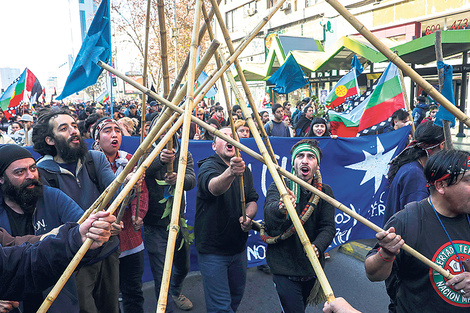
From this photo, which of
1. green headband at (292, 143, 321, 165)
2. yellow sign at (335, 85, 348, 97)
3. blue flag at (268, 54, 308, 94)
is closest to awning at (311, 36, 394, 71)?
blue flag at (268, 54, 308, 94)

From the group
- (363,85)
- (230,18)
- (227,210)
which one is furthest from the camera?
(230,18)

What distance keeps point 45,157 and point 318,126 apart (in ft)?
14.1

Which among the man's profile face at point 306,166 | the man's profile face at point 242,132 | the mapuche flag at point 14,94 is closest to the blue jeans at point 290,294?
the man's profile face at point 306,166

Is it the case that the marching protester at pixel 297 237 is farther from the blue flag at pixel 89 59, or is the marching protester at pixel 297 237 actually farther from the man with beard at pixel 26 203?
the blue flag at pixel 89 59

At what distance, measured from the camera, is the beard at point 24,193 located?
229 centimetres

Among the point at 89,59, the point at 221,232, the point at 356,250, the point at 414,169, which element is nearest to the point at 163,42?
the point at 89,59

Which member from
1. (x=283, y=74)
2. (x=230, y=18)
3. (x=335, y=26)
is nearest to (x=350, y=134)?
(x=283, y=74)

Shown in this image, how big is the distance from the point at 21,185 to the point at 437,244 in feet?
8.13

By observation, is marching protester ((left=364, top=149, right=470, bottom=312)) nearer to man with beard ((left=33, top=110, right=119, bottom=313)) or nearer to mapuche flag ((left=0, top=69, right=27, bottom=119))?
man with beard ((left=33, top=110, right=119, bottom=313))

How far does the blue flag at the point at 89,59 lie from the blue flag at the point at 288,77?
6.76 metres

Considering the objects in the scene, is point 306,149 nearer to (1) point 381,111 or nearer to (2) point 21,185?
(2) point 21,185

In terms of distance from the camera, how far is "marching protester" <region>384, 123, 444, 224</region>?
2.84m

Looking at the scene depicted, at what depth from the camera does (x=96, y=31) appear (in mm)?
2738

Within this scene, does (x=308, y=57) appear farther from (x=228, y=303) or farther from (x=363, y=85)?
(x=228, y=303)
